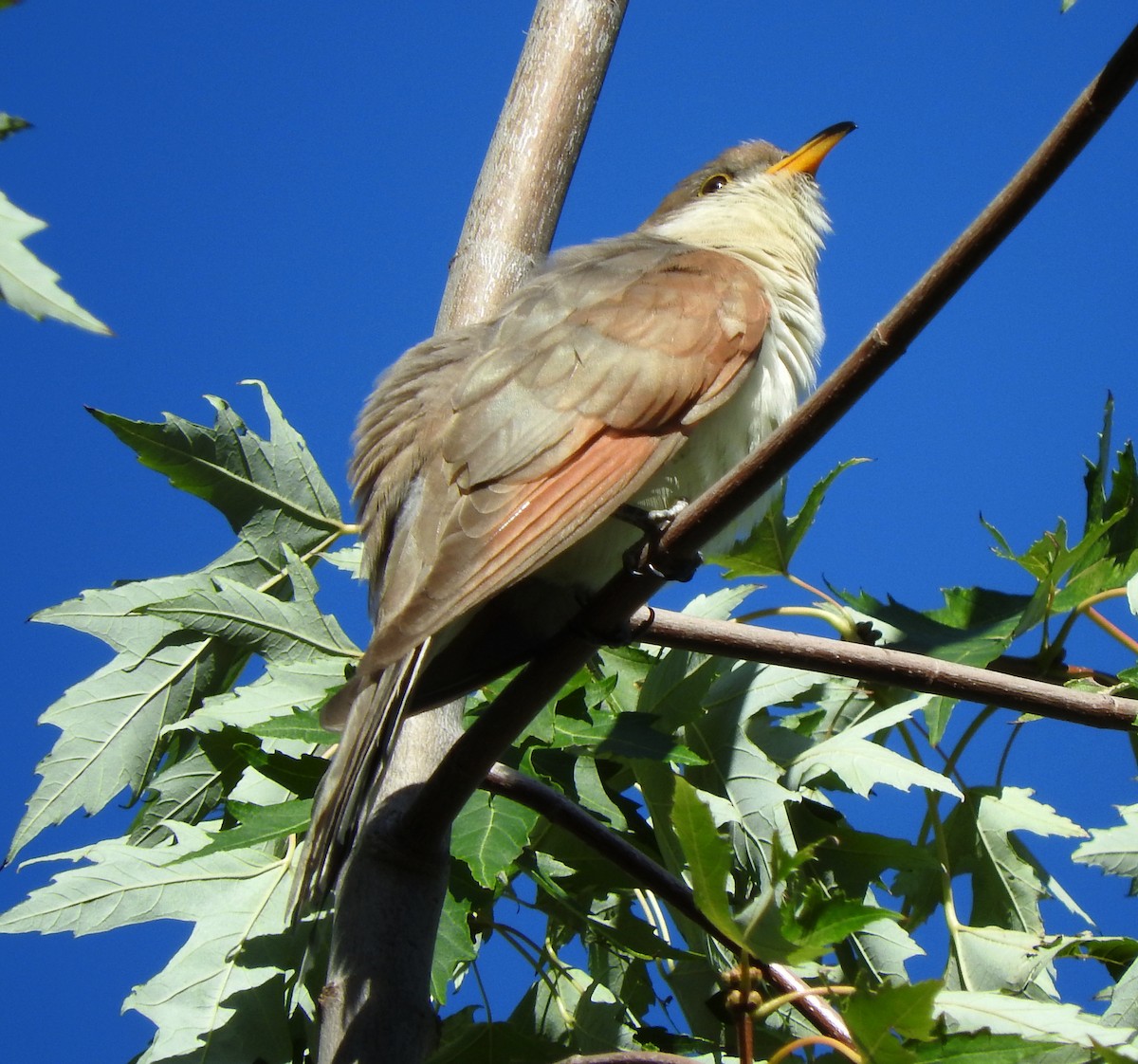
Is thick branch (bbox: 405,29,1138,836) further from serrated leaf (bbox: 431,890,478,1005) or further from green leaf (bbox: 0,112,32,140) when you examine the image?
green leaf (bbox: 0,112,32,140)

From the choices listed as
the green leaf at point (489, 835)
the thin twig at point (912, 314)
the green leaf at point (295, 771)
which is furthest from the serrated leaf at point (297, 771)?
the thin twig at point (912, 314)

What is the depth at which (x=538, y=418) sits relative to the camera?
2.89 meters

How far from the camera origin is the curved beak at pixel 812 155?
15.3 ft

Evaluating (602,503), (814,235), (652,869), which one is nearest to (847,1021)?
(652,869)

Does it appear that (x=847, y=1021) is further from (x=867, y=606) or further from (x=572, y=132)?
(x=572, y=132)

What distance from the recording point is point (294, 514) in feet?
11.3

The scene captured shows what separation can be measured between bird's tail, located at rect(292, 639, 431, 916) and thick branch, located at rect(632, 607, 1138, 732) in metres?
0.57

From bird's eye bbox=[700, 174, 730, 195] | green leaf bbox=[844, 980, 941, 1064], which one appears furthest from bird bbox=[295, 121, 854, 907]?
bird's eye bbox=[700, 174, 730, 195]

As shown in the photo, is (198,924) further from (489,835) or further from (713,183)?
(713,183)

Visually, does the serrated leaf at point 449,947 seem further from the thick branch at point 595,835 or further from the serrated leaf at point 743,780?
the serrated leaf at point 743,780

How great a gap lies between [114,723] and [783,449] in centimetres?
192

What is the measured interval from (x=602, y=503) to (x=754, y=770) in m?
0.67

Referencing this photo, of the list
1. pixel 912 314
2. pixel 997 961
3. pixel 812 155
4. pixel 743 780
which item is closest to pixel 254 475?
pixel 743 780

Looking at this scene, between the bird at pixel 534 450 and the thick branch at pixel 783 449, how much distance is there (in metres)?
0.22
